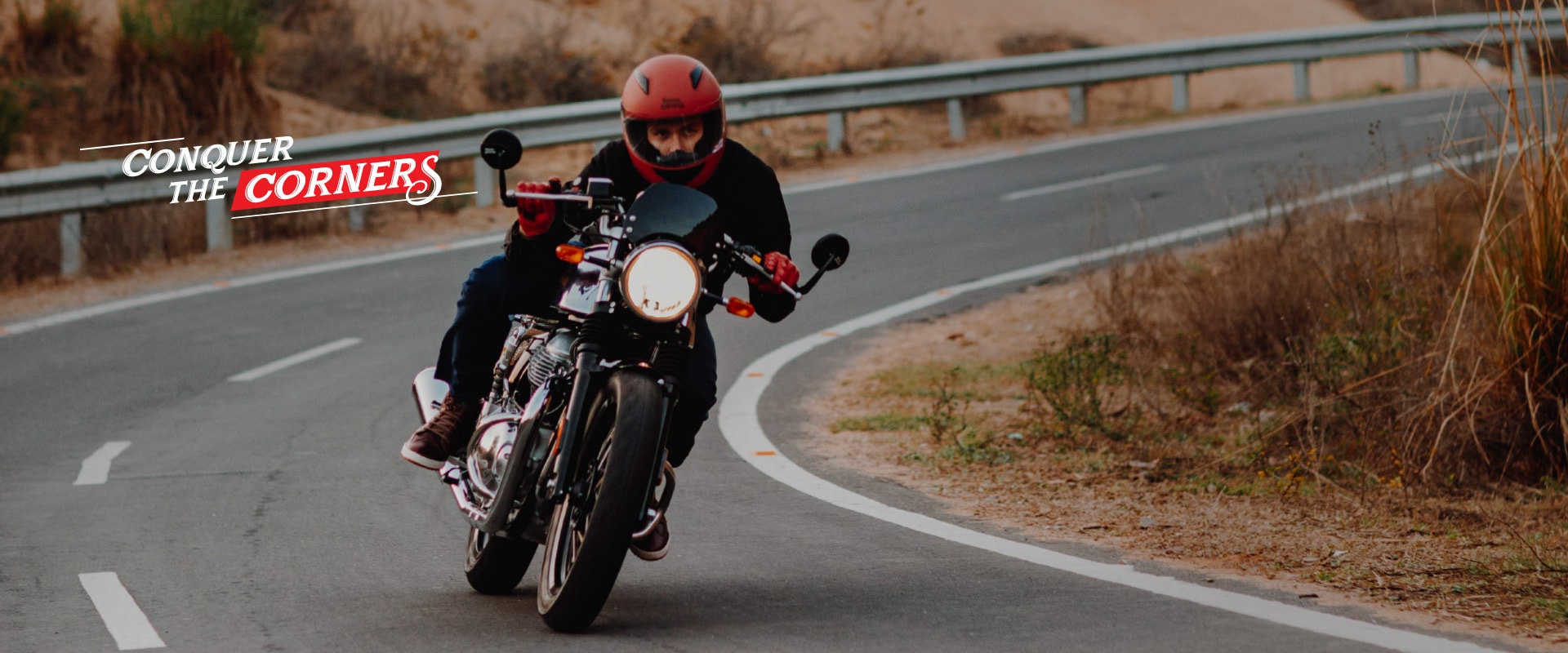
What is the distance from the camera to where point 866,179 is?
65.1 ft

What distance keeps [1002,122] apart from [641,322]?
67.7 feet

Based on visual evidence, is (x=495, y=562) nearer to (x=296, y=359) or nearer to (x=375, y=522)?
(x=375, y=522)

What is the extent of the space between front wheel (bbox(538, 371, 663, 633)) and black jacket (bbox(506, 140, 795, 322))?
2.11ft

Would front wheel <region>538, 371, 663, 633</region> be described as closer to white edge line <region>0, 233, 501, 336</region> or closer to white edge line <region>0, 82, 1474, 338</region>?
white edge line <region>0, 82, 1474, 338</region>

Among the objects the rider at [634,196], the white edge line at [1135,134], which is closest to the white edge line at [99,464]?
the rider at [634,196]

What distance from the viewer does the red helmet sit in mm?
5090

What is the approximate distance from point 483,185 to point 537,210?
13571mm

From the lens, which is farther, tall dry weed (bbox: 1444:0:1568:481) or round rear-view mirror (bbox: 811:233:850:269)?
tall dry weed (bbox: 1444:0:1568:481)

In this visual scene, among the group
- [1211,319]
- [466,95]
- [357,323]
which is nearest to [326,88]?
[466,95]

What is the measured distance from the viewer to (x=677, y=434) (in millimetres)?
5461

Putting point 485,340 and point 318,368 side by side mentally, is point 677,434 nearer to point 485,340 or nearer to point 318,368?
point 485,340

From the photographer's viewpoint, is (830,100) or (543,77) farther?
(543,77)

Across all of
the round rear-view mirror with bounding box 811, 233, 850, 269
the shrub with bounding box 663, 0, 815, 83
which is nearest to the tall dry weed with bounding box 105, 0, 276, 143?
the shrub with bounding box 663, 0, 815, 83

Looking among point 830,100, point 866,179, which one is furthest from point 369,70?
point 866,179
